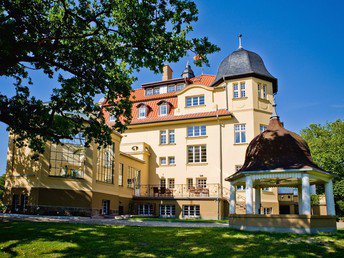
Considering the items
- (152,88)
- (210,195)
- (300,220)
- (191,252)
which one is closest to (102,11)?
(191,252)

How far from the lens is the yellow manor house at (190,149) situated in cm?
2688

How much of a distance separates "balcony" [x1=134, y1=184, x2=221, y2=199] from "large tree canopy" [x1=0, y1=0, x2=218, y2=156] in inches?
549

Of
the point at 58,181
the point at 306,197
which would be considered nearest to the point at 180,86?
the point at 58,181

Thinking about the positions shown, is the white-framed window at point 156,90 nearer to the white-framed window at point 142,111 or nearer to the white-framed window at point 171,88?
the white-framed window at point 171,88

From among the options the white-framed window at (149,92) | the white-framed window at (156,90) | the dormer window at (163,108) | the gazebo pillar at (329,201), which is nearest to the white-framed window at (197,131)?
the dormer window at (163,108)

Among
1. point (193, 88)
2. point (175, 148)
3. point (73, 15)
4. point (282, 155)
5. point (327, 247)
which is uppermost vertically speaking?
point (193, 88)

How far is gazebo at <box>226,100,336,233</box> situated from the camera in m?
14.0

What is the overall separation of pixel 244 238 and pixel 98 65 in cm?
936

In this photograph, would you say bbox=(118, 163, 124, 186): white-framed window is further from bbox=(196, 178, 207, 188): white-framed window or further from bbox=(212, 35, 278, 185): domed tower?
bbox=(212, 35, 278, 185): domed tower

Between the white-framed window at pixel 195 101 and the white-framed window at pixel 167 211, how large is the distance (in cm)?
986

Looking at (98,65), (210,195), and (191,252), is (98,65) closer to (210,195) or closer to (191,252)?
(191,252)

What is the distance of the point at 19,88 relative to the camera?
50.6 ft

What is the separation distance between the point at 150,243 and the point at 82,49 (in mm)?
8728

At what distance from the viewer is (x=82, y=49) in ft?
48.0
